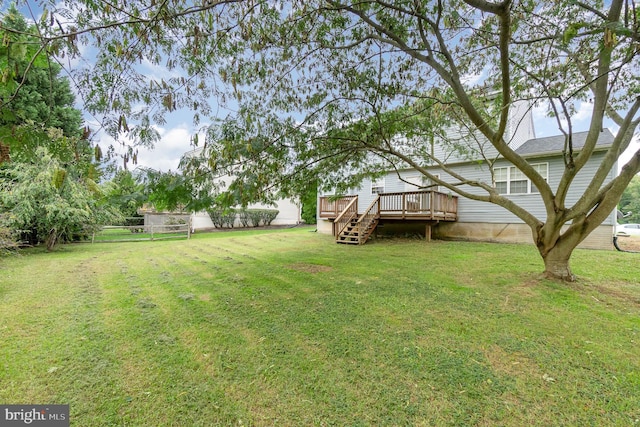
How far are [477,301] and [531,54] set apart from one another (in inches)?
212

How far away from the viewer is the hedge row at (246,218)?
19.3m

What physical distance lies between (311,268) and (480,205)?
8734mm

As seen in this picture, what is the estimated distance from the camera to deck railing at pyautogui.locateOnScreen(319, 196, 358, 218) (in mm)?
13503

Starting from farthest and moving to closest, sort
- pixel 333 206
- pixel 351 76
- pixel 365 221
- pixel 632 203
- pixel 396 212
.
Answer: pixel 632 203 < pixel 333 206 < pixel 365 221 < pixel 396 212 < pixel 351 76

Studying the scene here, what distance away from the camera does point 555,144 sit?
10.5 meters

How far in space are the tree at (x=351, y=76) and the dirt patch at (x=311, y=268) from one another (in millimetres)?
2052

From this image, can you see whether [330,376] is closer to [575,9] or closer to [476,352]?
[476,352]

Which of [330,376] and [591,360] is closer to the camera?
[330,376]

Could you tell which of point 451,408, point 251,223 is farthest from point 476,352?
point 251,223

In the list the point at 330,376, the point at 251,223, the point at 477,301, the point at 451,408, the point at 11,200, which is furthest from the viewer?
the point at 251,223

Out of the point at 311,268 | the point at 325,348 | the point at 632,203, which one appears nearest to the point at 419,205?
the point at 311,268

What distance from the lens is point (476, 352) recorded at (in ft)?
9.34

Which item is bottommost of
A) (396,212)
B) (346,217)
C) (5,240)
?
(5,240)

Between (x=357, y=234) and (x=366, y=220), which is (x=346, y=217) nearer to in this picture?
(x=366, y=220)
